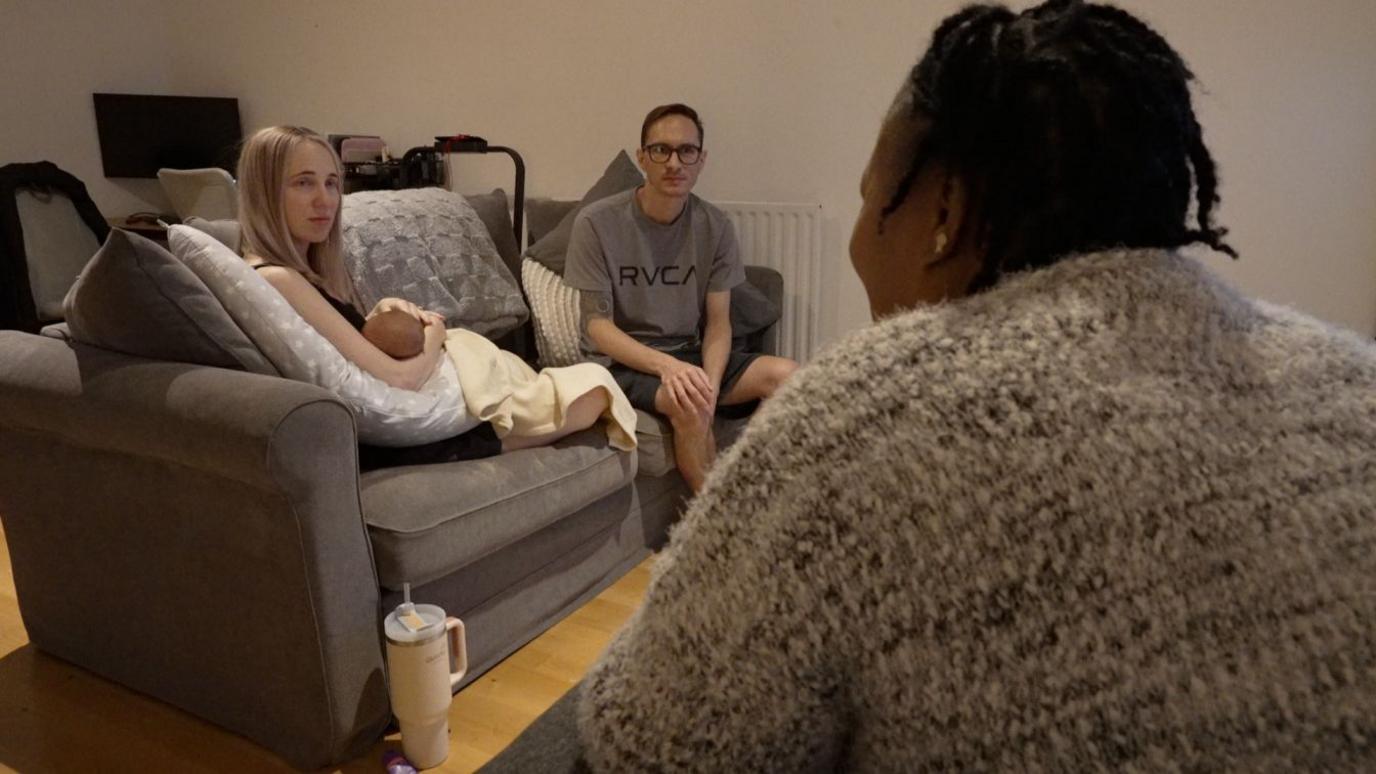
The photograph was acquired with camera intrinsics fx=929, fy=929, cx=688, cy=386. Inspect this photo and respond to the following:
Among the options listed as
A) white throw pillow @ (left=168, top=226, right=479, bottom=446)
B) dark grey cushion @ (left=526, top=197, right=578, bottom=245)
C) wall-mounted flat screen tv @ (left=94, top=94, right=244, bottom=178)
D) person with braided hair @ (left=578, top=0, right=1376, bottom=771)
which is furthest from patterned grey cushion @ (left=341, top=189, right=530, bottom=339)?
wall-mounted flat screen tv @ (left=94, top=94, right=244, bottom=178)

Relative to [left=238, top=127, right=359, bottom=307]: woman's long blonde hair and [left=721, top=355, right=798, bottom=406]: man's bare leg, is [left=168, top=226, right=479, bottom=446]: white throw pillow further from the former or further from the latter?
[left=721, top=355, right=798, bottom=406]: man's bare leg

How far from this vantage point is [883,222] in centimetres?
64

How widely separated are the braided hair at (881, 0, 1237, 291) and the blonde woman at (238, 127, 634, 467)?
5.25 ft

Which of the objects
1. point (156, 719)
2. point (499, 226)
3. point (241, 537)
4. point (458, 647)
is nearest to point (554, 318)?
point (499, 226)

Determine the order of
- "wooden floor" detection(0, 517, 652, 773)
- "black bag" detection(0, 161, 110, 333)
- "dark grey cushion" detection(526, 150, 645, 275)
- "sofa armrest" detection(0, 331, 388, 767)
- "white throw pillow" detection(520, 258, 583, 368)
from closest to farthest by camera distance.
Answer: "sofa armrest" detection(0, 331, 388, 767) < "wooden floor" detection(0, 517, 652, 773) < "white throw pillow" detection(520, 258, 583, 368) < "dark grey cushion" detection(526, 150, 645, 275) < "black bag" detection(0, 161, 110, 333)

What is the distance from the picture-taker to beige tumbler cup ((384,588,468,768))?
1658 mm

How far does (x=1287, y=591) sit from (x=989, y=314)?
8.0 inches

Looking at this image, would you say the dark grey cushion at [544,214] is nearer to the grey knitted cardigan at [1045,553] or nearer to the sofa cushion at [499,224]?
the sofa cushion at [499,224]

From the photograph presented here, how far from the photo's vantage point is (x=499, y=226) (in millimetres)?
3111

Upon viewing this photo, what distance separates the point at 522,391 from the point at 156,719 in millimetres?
1002

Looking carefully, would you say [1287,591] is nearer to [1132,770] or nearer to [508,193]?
[1132,770]

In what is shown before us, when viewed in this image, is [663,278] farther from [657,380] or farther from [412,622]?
[412,622]

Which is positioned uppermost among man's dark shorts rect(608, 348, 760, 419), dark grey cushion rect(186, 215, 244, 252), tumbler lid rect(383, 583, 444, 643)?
dark grey cushion rect(186, 215, 244, 252)

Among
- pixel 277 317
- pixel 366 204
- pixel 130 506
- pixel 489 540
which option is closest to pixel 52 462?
pixel 130 506
